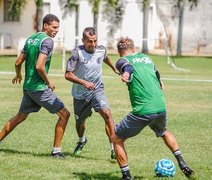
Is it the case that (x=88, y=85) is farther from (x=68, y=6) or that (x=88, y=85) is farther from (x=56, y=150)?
(x=68, y=6)

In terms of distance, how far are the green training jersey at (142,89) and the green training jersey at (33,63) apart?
204cm

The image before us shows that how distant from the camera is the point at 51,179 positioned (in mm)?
8117

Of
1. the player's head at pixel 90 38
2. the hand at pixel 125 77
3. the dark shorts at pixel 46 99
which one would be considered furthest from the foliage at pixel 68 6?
the dark shorts at pixel 46 99

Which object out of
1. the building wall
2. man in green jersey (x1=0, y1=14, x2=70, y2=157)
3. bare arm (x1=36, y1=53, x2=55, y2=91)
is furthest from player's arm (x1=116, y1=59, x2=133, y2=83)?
the building wall

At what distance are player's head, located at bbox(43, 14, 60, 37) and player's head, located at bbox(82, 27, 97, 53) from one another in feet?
1.59

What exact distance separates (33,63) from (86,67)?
0.73m

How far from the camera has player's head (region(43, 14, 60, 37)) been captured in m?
9.52

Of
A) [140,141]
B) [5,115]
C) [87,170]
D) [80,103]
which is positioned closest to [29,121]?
[5,115]

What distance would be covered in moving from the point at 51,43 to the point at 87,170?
183 cm

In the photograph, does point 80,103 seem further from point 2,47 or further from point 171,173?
point 2,47

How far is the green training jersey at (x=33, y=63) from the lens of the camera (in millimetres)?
9594

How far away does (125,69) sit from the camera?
7699 millimetres

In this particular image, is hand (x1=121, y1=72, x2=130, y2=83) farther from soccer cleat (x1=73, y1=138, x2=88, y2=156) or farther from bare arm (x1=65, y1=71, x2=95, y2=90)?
soccer cleat (x1=73, y1=138, x2=88, y2=156)

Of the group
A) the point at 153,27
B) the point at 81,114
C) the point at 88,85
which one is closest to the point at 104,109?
the point at 81,114
